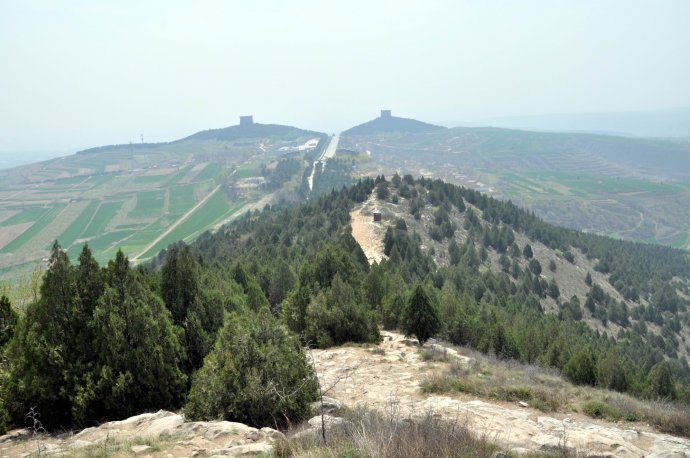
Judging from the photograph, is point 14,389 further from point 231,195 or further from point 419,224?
point 231,195

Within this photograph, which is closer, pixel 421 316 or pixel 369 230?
pixel 421 316

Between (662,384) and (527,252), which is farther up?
(662,384)

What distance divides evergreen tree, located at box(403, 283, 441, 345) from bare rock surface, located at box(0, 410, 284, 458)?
16154 millimetres

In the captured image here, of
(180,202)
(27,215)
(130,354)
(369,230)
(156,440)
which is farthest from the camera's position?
(180,202)

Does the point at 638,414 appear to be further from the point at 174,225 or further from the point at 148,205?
the point at 148,205

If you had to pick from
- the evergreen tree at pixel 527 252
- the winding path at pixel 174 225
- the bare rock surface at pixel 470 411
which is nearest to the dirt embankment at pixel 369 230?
the evergreen tree at pixel 527 252

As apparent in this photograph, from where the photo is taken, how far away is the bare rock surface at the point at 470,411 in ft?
36.1

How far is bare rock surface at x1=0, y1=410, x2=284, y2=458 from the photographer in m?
9.27

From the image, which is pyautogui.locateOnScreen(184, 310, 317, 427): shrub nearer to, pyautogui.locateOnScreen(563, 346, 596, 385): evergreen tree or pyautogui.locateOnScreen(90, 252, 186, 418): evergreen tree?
pyautogui.locateOnScreen(90, 252, 186, 418): evergreen tree

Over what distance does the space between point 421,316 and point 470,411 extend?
11825 millimetres

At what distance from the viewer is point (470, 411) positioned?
13922mm

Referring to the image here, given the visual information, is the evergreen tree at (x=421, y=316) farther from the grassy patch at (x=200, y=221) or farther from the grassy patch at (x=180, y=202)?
the grassy patch at (x=180, y=202)

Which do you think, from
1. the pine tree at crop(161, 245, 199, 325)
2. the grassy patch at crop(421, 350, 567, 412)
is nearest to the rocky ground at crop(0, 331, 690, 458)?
the grassy patch at crop(421, 350, 567, 412)

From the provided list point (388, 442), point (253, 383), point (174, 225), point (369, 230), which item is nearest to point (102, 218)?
point (174, 225)
